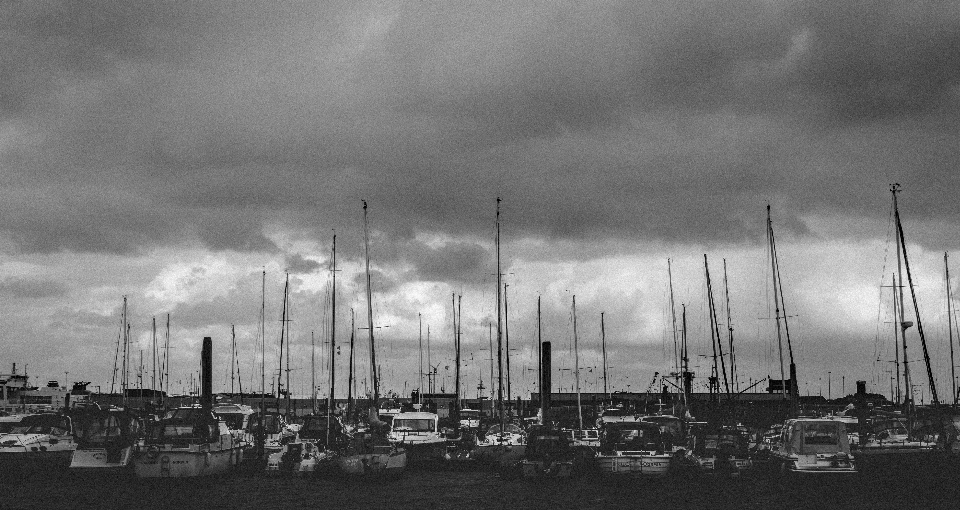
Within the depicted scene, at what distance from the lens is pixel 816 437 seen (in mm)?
57094

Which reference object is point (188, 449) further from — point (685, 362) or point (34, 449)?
point (685, 362)

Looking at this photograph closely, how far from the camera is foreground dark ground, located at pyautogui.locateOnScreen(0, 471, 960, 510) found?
54.7m

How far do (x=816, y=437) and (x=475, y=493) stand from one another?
19615 mm

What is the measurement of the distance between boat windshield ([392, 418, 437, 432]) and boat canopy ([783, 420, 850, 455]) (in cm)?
2664

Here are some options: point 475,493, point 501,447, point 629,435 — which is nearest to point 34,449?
point 475,493

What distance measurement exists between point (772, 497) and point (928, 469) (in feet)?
53.3

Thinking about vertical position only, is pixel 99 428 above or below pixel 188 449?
above

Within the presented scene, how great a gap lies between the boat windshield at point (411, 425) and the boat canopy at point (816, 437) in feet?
87.4

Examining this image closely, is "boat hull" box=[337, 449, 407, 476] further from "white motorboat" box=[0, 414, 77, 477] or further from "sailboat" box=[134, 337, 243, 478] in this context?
"white motorboat" box=[0, 414, 77, 477]

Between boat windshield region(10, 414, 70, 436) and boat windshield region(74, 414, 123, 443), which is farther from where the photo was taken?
boat windshield region(10, 414, 70, 436)

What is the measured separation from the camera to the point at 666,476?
5706 cm

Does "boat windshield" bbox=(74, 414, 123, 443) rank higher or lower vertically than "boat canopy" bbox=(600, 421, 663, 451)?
higher

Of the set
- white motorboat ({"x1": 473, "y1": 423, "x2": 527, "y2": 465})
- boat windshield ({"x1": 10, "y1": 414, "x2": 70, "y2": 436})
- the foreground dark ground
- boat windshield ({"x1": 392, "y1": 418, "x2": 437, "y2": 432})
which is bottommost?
the foreground dark ground

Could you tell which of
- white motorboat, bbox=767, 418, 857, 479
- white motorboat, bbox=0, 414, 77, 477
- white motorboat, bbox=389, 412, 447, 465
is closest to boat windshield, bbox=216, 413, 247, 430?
white motorboat, bbox=0, 414, 77, 477
